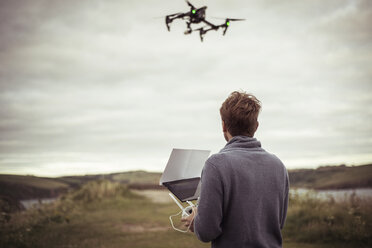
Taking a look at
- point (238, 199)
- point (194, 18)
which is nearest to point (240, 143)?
point (238, 199)

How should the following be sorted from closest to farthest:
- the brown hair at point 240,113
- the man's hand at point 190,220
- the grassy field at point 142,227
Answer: the brown hair at point 240,113 → the man's hand at point 190,220 → the grassy field at point 142,227

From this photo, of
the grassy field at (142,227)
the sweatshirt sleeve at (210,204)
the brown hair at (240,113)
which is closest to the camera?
the sweatshirt sleeve at (210,204)

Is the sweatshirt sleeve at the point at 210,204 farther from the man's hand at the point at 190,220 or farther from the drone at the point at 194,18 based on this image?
the drone at the point at 194,18

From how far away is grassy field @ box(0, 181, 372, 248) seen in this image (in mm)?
8180

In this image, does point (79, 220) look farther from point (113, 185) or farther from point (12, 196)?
point (113, 185)

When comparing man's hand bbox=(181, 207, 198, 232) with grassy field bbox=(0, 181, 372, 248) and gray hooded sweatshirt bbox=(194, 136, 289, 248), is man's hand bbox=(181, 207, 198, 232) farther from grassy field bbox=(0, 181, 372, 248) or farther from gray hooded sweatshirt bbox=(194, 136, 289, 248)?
grassy field bbox=(0, 181, 372, 248)

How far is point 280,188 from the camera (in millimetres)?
2084

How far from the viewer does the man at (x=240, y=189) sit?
1.91 metres

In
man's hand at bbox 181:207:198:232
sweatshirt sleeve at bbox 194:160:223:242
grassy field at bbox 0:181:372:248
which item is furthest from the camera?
grassy field at bbox 0:181:372:248

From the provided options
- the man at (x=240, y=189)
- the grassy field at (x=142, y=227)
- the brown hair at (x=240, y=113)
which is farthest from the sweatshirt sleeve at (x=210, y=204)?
the grassy field at (x=142, y=227)

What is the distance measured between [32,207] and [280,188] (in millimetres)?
10842

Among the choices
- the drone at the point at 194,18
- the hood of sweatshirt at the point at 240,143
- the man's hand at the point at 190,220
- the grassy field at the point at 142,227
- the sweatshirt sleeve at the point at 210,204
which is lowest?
the grassy field at the point at 142,227

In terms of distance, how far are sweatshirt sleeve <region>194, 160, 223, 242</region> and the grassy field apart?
248 inches

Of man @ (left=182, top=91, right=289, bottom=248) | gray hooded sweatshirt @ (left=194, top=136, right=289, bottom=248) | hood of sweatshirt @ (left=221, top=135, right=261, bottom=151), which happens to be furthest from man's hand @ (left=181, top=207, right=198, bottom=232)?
hood of sweatshirt @ (left=221, top=135, right=261, bottom=151)
